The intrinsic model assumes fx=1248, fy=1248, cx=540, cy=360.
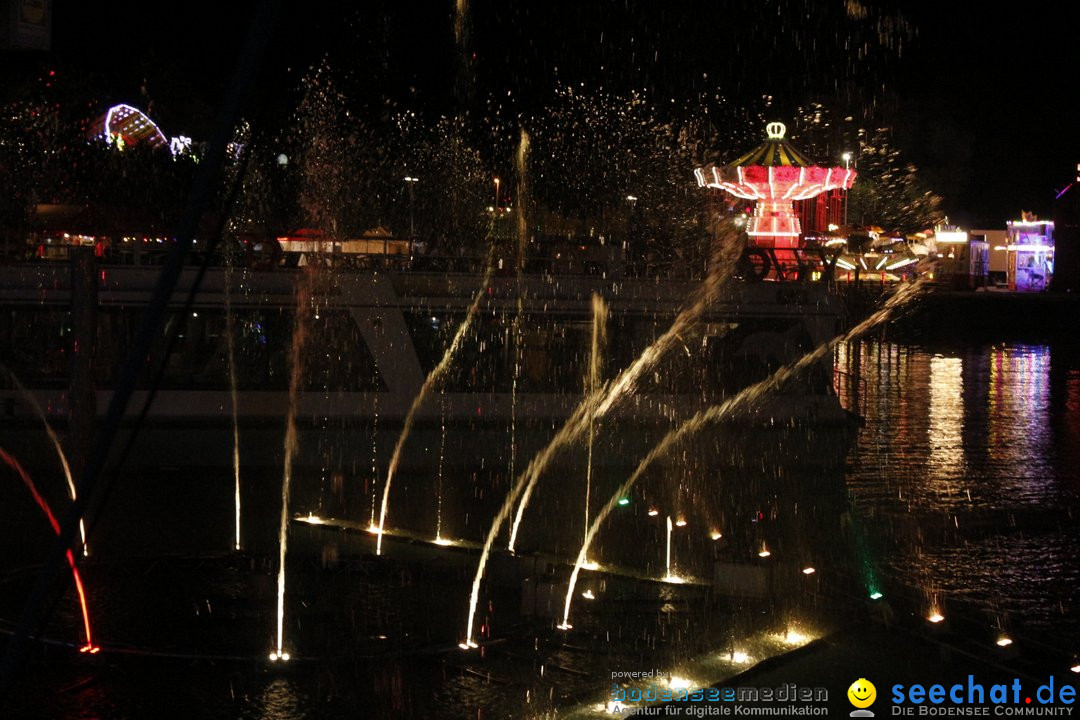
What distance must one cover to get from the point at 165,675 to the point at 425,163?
106 ft

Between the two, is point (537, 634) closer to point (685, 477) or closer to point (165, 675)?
point (165, 675)

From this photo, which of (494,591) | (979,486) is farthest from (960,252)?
(494,591)

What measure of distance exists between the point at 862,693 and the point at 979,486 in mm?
10011

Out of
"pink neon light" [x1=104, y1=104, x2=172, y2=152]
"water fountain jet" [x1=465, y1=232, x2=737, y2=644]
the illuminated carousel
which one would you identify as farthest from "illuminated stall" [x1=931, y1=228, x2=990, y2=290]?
"water fountain jet" [x1=465, y1=232, x2=737, y2=644]

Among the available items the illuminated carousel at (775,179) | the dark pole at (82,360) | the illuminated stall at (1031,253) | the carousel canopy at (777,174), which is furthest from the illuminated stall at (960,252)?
the dark pole at (82,360)

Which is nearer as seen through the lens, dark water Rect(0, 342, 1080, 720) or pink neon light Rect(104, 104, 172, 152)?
dark water Rect(0, 342, 1080, 720)

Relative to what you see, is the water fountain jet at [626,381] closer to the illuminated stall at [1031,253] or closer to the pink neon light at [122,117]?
the pink neon light at [122,117]

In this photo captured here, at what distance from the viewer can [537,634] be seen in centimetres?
854

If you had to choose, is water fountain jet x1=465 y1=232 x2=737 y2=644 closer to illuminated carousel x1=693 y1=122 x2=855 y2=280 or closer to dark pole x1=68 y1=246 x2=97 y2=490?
dark pole x1=68 y1=246 x2=97 y2=490

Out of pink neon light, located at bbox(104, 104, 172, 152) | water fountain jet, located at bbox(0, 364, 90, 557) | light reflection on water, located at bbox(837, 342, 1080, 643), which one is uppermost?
pink neon light, located at bbox(104, 104, 172, 152)

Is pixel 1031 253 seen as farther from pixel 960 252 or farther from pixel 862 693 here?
pixel 862 693

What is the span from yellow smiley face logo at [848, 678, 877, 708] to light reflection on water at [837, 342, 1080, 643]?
7.54 ft

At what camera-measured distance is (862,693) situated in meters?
7.25

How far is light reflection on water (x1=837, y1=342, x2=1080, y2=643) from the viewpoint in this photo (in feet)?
35.6
